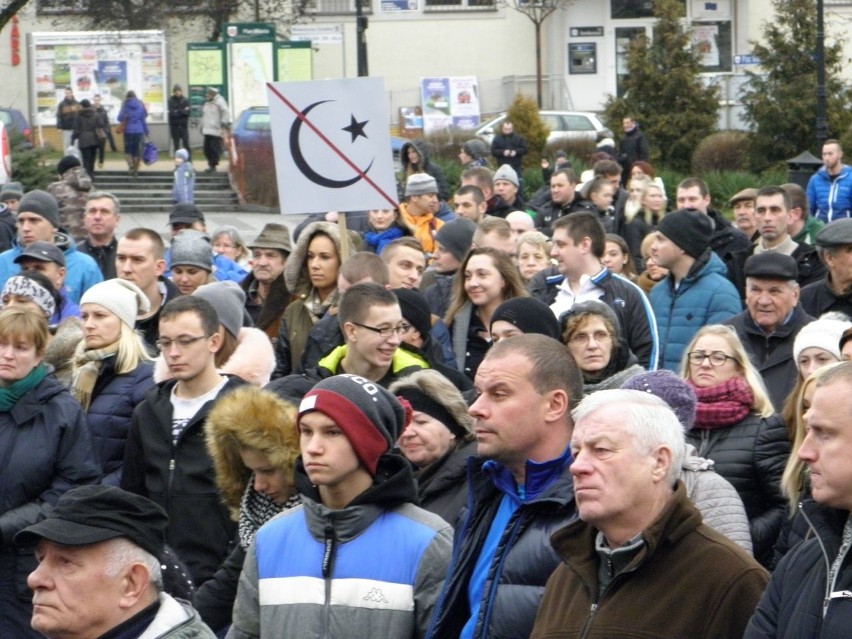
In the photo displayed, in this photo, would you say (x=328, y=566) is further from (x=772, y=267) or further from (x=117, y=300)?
(x=772, y=267)

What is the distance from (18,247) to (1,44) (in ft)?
123

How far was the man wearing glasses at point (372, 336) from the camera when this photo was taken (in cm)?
679

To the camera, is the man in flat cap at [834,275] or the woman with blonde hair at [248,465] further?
the man in flat cap at [834,275]

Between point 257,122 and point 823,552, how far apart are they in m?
29.5

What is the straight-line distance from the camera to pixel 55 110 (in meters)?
39.1

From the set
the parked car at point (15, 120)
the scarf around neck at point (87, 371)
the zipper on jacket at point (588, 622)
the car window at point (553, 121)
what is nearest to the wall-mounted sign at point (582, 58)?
the car window at point (553, 121)

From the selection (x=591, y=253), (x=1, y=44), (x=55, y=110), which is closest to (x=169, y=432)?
(x=591, y=253)

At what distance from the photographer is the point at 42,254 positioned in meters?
9.26

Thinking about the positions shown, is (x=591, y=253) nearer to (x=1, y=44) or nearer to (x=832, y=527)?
(x=832, y=527)

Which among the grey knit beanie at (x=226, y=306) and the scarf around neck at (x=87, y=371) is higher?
the grey knit beanie at (x=226, y=306)

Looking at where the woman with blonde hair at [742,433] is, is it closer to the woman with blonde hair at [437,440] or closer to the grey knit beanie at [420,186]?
the woman with blonde hair at [437,440]

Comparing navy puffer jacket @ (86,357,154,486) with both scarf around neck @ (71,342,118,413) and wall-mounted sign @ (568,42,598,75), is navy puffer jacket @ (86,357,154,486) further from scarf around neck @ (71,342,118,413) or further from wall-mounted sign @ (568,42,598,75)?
wall-mounted sign @ (568,42,598,75)

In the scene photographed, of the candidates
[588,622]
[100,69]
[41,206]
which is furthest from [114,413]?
[100,69]

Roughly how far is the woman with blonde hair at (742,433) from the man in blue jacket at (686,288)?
267cm
